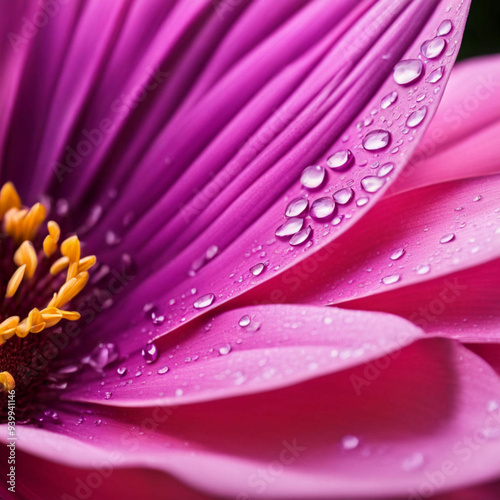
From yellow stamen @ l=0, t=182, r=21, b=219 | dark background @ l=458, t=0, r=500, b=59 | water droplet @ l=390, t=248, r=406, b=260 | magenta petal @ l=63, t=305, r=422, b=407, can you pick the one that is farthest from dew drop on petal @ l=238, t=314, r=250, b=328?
dark background @ l=458, t=0, r=500, b=59

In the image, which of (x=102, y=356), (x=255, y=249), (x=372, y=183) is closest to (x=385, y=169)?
(x=372, y=183)

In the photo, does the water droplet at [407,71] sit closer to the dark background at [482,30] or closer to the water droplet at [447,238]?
the water droplet at [447,238]

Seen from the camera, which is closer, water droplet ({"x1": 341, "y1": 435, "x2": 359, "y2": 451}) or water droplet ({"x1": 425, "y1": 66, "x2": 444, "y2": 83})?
water droplet ({"x1": 341, "y1": 435, "x2": 359, "y2": 451})

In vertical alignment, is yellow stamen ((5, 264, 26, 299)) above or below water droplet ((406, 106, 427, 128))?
above
